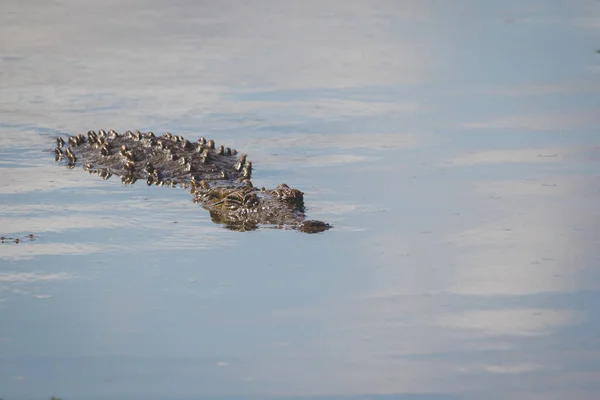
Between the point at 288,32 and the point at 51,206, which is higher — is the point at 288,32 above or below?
above

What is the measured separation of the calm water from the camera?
32.5 ft

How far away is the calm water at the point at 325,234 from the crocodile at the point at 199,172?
299 millimetres

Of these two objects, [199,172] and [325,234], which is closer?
[325,234]

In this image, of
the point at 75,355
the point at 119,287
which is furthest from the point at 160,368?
the point at 119,287

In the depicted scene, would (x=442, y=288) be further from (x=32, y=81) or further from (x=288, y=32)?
(x=288, y=32)

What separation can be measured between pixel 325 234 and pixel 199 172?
387 cm

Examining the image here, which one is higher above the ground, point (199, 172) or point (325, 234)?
point (199, 172)

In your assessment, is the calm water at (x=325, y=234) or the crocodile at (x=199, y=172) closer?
the calm water at (x=325, y=234)

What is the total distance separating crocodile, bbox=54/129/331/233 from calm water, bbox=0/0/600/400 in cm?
30

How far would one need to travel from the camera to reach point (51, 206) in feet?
51.1

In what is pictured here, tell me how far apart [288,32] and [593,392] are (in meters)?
24.4

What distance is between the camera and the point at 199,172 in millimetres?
17141

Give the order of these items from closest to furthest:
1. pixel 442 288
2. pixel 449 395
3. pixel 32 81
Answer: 1. pixel 449 395
2. pixel 442 288
3. pixel 32 81

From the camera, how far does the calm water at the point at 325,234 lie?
990cm
